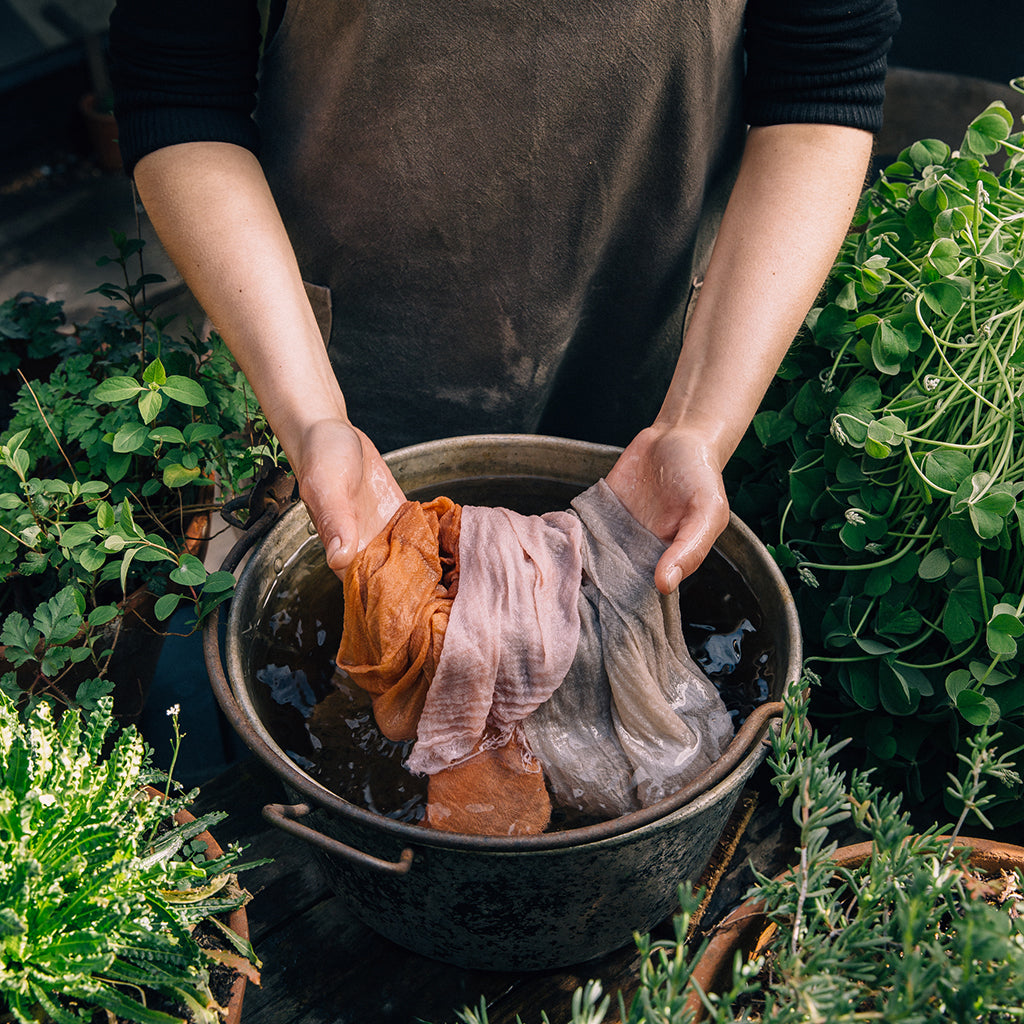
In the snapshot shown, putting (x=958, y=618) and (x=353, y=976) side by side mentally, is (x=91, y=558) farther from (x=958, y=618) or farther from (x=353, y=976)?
(x=958, y=618)

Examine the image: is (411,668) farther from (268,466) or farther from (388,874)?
(268,466)

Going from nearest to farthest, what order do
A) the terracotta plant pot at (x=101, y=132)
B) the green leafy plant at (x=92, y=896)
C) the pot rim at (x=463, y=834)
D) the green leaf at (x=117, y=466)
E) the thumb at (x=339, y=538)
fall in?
the green leafy plant at (x=92, y=896) → the pot rim at (x=463, y=834) → the thumb at (x=339, y=538) → the green leaf at (x=117, y=466) → the terracotta plant pot at (x=101, y=132)

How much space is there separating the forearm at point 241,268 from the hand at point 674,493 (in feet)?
1.95

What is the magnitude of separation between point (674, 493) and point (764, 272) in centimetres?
50

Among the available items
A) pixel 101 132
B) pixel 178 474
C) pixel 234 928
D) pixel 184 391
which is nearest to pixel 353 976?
pixel 234 928

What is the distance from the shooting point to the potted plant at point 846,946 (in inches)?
31.3

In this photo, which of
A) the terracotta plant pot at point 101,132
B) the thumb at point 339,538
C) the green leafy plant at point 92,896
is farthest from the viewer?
the terracotta plant pot at point 101,132

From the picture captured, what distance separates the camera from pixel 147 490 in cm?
184

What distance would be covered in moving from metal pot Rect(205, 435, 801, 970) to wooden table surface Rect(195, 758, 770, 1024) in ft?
0.24

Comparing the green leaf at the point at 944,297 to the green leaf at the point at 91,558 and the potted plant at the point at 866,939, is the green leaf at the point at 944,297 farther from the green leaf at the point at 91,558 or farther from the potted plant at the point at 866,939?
the green leaf at the point at 91,558

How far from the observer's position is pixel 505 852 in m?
1.11

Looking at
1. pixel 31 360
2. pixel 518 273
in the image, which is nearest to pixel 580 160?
pixel 518 273

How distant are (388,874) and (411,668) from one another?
34 cm

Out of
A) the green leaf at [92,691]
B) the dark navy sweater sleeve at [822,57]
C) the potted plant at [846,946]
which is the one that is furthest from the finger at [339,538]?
the dark navy sweater sleeve at [822,57]
